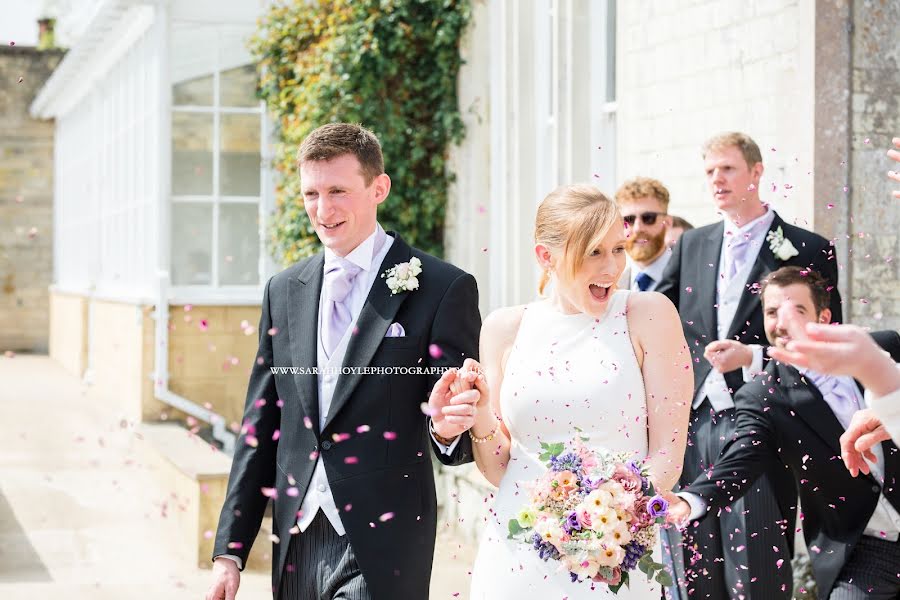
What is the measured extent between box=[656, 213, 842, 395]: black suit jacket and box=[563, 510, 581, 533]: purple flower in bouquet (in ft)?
7.11

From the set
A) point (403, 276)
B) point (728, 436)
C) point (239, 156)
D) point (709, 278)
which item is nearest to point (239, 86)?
point (239, 156)

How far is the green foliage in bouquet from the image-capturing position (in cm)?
1052

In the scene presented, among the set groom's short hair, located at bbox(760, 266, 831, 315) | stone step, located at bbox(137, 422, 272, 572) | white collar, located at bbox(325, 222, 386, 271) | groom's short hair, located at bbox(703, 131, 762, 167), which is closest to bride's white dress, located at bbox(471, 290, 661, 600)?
white collar, located at bbox(325, 222, 386, 271)

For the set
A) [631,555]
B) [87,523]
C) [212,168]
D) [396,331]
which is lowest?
[87,523]

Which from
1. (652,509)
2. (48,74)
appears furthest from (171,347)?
(48,74)

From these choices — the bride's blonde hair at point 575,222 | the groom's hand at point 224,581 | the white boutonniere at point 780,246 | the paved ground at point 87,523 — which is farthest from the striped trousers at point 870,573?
the paved ground at point 87,523

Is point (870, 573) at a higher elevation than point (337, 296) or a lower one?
lower

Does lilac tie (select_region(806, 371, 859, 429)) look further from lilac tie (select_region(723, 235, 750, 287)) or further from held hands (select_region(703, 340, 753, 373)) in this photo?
lilac tie (select_region(723, 235, 750, 287))

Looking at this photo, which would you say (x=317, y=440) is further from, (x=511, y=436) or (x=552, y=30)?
(x=552, y=30)

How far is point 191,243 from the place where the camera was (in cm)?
1162

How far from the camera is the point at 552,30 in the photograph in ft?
29.5

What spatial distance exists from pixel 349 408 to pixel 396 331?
25cm

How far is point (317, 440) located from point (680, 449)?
3.20ft

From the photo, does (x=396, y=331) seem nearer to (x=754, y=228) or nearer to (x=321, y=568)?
(x=321, y=568)
